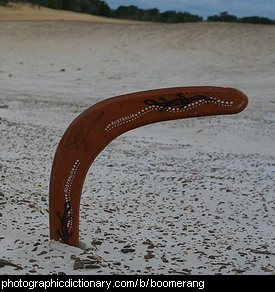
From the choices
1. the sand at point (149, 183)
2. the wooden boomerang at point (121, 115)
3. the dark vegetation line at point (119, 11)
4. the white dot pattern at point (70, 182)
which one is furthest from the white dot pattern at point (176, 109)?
the dark vegetation line at point (119, 11)

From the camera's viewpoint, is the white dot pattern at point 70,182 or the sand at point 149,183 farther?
the sand at point 149,183

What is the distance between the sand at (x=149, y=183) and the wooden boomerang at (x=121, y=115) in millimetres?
551

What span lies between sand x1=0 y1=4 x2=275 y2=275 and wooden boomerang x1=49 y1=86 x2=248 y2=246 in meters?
0.55

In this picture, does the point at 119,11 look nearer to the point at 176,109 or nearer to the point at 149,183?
the point at 149,183

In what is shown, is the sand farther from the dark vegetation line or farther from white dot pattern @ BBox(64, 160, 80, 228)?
the dark vegetation line

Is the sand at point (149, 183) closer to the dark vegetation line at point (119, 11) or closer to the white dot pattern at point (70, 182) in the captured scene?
the white dot pattern at point (70, 182)

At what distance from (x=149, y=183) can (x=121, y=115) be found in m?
3.45

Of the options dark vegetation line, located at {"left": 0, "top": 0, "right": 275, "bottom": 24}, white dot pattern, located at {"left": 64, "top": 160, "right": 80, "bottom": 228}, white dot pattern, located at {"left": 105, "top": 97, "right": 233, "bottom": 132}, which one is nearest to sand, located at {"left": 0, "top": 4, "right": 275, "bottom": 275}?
white dot pattern, located at {"left": 64, "top": 160, "right": 80, "bottom": 228}

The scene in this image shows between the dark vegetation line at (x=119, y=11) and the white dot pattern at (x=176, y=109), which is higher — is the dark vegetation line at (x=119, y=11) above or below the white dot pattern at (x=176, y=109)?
above

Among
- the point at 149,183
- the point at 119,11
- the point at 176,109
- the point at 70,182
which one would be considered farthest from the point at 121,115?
the point at 119,11

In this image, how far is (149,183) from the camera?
25.3ft

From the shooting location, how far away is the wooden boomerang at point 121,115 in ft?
14.1

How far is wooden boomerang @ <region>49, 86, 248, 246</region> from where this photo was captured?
4.30m
